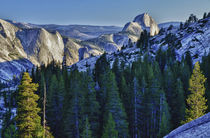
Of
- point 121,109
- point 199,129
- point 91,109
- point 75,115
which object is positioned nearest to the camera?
point 199,129

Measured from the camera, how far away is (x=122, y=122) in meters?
30.4

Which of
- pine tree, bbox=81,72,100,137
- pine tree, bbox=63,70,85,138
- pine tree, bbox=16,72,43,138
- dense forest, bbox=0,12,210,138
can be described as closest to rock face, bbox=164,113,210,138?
pine tree, bbox=16,72,43,138

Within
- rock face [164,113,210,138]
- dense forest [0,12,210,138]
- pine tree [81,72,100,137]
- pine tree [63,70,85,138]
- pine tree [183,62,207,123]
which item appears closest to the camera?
rock face [164,113,210,138]

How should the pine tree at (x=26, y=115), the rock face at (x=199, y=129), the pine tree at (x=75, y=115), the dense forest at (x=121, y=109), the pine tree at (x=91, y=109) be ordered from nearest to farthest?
1. the rock face at (x=199, y=129)
2. the pine tree at (x=26, y=115)
3. the dense forest at (x=121, y=109)
4. the pine tree at (x=75, y=115)
5. the pine tree at (x=91, y=109)

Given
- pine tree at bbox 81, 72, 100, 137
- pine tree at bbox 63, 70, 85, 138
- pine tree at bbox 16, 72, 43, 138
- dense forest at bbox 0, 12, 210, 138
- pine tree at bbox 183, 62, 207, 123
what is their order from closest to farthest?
pine tree at bbox 16, 72, 43, 138 → pine tree at bbox 183, 62, 207, 123 → dense forest at bbox 0, 12, 210, 138 → pine tree at bbox 63, 70, 85, 138 → pine tree at bbox 81, 72, 100, 137

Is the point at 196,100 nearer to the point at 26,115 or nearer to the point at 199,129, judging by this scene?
the point at 26,115

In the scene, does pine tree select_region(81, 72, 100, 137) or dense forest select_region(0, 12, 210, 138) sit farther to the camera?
pine tree select_region(81, 72, 100, 137)

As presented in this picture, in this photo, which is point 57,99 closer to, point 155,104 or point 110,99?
point 110,99

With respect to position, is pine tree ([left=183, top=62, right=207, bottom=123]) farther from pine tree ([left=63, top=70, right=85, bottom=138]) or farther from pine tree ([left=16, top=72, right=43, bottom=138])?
pine tree ([left=16, top=72, right=43, bottom=138])

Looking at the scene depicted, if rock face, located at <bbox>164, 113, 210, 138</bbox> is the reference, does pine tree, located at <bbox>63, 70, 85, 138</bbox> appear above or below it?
below

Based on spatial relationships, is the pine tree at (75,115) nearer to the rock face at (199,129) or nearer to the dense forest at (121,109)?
the dense forest at (121,109)

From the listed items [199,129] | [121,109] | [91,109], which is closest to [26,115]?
[91,109]

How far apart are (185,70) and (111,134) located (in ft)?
115

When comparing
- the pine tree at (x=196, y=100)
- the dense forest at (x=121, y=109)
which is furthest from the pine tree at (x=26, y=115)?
the pine tree at (x=196, y=100)
